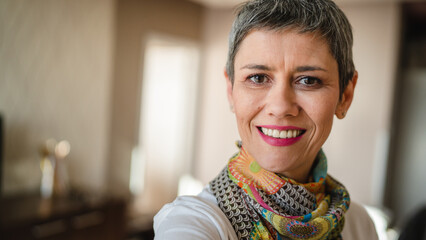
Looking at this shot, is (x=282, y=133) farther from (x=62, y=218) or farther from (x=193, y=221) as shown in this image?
(x=62, y=218)

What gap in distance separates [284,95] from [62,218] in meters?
2.56

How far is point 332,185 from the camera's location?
0.87 m

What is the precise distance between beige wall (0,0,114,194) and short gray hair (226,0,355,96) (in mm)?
2752

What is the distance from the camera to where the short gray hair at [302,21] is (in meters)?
0.70

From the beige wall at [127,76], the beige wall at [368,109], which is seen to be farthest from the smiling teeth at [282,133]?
the beige wall at [368,109]

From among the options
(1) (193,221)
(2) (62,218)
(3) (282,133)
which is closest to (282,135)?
(3) (282,133)

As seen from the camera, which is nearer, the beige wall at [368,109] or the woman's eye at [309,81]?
the woman's eye at [309,81]

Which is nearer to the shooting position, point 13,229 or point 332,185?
point 332,185

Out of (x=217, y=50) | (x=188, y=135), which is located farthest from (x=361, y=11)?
(x=188, y=135)

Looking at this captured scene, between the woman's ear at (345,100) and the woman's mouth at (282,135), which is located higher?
the woman's ear at (345,100)

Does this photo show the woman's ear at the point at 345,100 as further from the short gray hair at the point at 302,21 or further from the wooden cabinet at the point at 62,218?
the wooden cabinet at the point at 62,218

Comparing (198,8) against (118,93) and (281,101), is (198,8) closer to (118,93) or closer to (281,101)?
(118,93)

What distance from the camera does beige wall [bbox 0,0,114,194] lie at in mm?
3082

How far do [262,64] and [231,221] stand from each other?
275 millimetres
